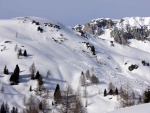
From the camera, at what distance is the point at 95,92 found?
17250 centimetres

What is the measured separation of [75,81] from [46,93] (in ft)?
116

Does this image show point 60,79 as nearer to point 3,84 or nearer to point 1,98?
point 3,84

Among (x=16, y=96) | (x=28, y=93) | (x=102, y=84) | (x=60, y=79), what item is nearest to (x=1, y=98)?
(x=16, y=96)

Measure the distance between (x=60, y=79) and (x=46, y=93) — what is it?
31.1 metres

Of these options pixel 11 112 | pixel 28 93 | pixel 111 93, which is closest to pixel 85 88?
pixel 111 93

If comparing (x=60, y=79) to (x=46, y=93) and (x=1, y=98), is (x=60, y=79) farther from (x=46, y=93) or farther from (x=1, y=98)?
(x=1, y=98)

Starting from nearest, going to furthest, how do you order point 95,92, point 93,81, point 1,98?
point 1,98 < point 95,92 < point 93,81

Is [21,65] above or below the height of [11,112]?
above

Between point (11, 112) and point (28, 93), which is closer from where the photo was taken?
point (11, 112)

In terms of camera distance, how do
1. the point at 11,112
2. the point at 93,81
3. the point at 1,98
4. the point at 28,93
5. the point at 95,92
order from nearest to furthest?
the point at 11,112 < the point at 1,98 < the point at 28,93 < the point at 95,92 < the point at 93,81

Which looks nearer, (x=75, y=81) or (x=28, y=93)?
(x=28, y=93)

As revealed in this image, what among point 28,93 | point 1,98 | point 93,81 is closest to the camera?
point 1,98

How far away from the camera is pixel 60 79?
626ft

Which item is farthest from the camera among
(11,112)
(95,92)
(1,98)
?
(95,92)
